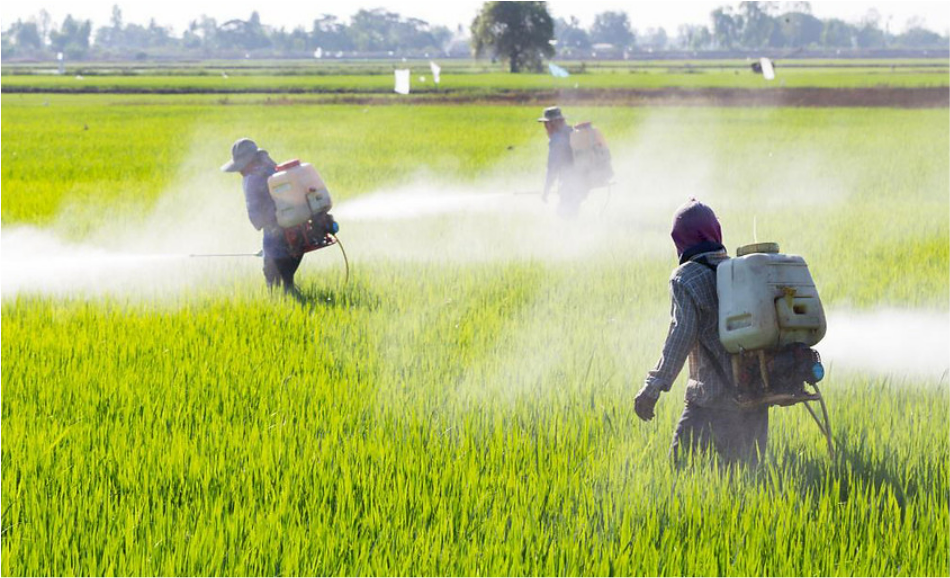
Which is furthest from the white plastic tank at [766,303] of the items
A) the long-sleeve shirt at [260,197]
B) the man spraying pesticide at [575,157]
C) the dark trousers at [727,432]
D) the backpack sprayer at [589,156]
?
the backpack sprayer at [589,156]

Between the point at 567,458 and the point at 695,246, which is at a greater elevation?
the point at 695,246

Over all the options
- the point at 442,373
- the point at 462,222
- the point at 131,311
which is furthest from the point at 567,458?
the point at 462,222

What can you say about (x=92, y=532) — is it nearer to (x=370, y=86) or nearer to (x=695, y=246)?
(x=695, y=246)

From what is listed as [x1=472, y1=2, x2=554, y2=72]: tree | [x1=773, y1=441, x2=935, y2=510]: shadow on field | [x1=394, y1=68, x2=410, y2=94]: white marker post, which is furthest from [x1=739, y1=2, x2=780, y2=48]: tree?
[x1=773, y1=441, x2=935, y2=510]: shadow on field

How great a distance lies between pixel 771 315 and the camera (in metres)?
4.00

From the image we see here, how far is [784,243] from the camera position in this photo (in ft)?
38.5

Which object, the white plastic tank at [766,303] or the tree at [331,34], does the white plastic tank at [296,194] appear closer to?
the white plastic tank at [766,303]

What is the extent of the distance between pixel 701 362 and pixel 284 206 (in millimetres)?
4260

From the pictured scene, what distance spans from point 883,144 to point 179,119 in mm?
20432

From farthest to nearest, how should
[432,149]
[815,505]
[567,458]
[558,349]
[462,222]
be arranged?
[432,149], [462,222], [558,349], [567,458], [815,505]

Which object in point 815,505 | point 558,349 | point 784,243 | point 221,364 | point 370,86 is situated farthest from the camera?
point 370,86

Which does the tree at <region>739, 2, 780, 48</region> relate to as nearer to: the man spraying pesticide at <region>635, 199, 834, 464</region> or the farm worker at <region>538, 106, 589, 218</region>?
the farm worker at <region>538, 106, 589, 218</region>

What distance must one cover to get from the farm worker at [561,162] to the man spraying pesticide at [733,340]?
21.9 feet

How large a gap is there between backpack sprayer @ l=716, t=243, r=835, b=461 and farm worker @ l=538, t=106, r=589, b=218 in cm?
691
